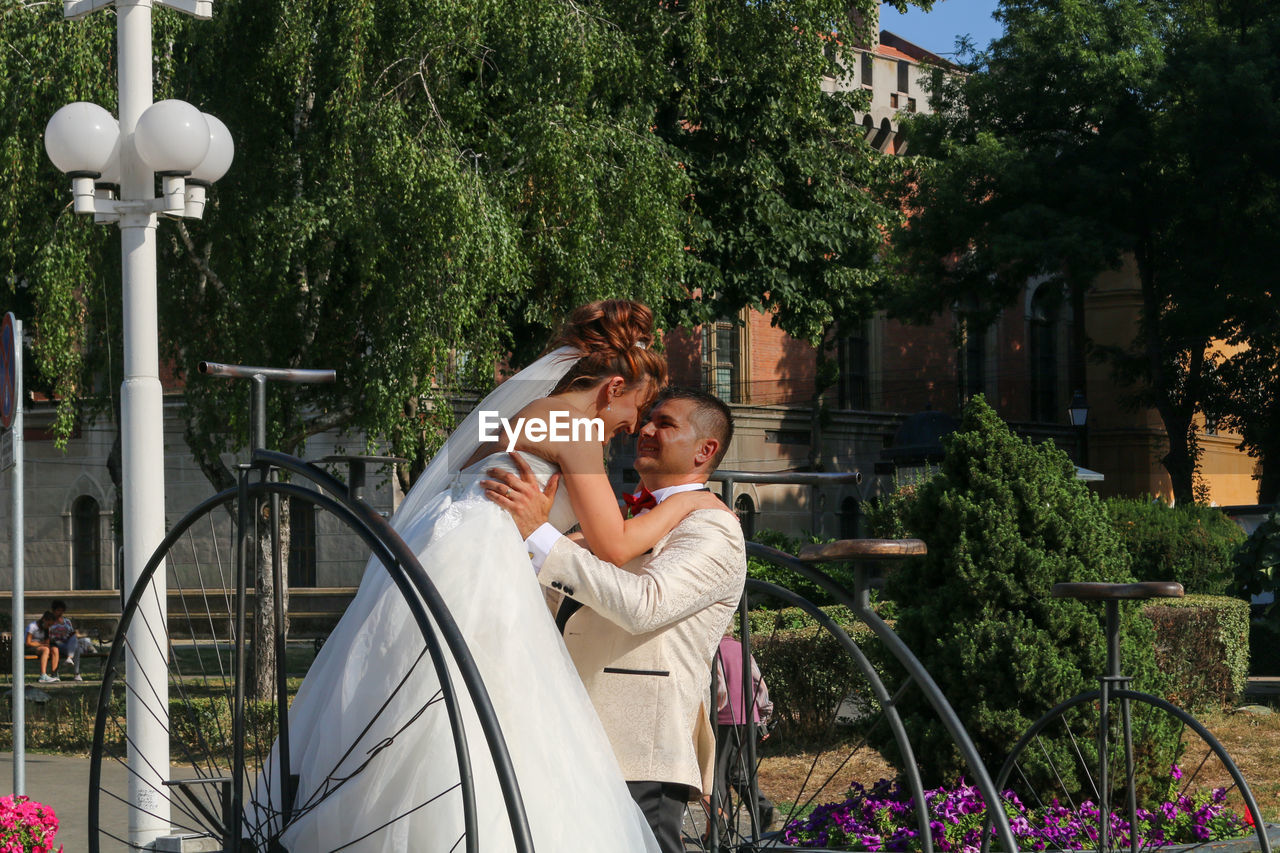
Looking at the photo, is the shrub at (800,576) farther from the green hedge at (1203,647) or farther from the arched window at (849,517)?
the arched window at (849,517)

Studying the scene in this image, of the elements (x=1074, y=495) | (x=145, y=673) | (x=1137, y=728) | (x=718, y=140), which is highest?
(x=718, y=140)

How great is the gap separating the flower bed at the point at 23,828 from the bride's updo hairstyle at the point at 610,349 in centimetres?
337

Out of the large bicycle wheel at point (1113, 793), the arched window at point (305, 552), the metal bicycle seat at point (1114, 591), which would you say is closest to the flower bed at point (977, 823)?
the large bicycle wheel at point (1113, 793)

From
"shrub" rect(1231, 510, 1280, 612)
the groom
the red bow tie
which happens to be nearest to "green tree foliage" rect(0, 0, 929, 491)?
"shrub" rect(1231, 510, 1280, 612)

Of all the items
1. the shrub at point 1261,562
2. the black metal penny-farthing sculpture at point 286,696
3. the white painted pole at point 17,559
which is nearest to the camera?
the black metal penny-farthing sculpture at point 286,696

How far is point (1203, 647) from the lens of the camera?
516 inches

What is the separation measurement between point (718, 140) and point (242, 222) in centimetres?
778

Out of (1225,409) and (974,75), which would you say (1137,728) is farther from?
(1225,409)

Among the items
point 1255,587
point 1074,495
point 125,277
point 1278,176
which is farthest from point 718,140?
point 1278,176

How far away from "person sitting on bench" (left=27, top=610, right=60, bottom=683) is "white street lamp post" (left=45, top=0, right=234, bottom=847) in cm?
1639

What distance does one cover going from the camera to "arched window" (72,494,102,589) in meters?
30.4

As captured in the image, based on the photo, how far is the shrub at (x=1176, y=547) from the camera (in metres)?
16.6

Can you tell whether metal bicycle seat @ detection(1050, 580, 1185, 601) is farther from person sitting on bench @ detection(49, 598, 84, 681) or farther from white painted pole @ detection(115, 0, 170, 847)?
person sitting on bench @ detection(49, 598, 84, 681)

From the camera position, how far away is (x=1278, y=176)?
29.7 m
